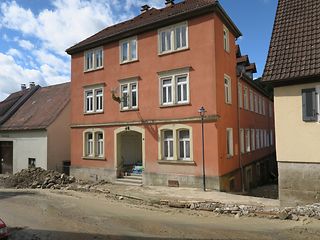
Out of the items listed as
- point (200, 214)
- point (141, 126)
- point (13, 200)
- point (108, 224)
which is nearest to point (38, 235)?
point (108, 224)

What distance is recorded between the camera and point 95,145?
950 inches

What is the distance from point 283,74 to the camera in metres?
12.9

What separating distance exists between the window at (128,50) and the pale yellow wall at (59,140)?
925cm

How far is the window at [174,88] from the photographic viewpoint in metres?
19.3

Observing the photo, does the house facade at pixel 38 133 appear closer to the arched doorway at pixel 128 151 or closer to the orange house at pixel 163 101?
the orange house at pixel 163 101

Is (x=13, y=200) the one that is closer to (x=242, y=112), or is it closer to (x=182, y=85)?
(x=182, y=85)

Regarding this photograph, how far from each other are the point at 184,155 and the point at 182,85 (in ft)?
12.9

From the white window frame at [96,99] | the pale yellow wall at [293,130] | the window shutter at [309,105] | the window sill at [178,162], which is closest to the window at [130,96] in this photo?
the white window frame at [96,99]

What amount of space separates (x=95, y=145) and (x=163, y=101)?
6758 mm

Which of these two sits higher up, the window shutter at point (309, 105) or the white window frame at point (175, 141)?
the window shutter at point (309, 105)

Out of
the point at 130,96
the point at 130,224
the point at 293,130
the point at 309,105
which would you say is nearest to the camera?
the point at 130,224

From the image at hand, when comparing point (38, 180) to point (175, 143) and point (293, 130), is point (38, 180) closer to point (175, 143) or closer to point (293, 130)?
point (175, 143)

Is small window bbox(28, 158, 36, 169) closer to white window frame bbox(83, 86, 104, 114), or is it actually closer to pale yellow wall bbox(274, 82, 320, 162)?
white window frame bbox(83, 86, 104, 114)

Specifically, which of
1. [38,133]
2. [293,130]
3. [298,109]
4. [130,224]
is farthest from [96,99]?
[298,109]
